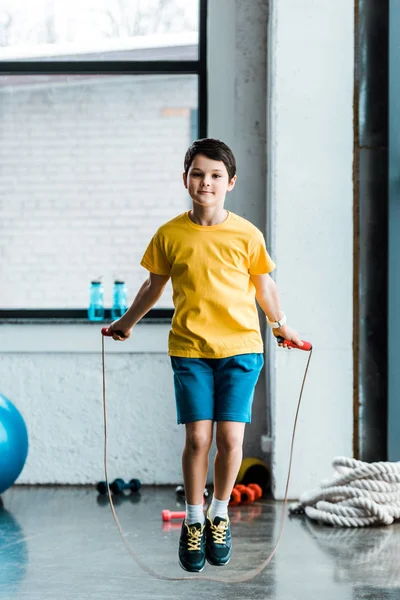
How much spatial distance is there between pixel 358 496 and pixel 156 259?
1908 mm

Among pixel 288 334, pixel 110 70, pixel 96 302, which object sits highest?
pixel 110 70

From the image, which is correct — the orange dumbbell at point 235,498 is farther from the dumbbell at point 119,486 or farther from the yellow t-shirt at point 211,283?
the yellow t-shirt at point 211,283

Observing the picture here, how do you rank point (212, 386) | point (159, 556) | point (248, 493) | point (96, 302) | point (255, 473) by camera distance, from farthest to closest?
point (96, 302) → point (255, 473) → point (248, 493) → point (159, 556) → point (212, 386)

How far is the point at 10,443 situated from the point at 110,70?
2.06 meters

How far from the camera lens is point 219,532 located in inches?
91.4

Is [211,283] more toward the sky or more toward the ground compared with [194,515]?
more toward the sky

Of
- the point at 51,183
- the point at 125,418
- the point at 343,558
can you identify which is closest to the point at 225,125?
the point at 51,183

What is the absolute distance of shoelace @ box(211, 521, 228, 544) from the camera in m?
2.31

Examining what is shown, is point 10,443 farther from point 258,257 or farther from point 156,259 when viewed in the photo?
point 258,257

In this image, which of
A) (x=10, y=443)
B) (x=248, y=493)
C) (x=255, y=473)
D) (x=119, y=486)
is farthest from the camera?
(x=255, y=473)

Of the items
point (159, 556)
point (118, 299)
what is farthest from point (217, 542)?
point (118, 299)

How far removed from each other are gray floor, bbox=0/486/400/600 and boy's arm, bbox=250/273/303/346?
0.92 m

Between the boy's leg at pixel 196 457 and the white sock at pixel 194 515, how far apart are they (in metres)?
0.01

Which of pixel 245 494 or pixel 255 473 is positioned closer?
pixel 245 494
